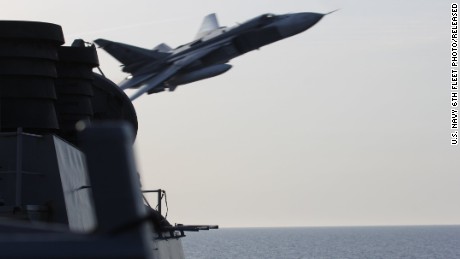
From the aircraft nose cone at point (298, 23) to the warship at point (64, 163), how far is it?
56.6m

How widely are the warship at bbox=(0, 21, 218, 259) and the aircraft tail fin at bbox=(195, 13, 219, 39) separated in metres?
65.6

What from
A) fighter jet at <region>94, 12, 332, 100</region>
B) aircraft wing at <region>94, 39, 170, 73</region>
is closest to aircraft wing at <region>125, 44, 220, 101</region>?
fighter jet at <region>94, 12, 332, 100</region>

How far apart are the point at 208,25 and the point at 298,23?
526 inches

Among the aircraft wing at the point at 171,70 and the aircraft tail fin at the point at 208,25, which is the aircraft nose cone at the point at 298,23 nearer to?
the aircraft wing at the point at 171,70

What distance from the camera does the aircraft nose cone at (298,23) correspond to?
260 ft

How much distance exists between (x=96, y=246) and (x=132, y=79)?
7762 centimetres

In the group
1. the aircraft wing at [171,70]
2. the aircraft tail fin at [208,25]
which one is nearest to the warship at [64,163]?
the aircraft wing at [171,70]

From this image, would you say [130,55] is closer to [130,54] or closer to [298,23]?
[130,54]

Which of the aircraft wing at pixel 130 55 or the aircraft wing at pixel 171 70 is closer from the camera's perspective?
the aircraft wing at pixel 171 70

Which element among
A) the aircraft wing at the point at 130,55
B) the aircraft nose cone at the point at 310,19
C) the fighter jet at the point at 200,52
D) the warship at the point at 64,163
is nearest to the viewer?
the warship at the point at 64,163

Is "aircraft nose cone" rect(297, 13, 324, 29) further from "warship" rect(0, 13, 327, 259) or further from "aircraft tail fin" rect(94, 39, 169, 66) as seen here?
"warship" rect(0, 13, 327, 259)

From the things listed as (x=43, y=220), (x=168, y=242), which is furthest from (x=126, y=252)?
(x=168, y=242)

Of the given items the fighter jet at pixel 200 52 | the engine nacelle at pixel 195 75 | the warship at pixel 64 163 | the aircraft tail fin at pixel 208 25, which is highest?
the aircraft tail fin at pixel 208 25

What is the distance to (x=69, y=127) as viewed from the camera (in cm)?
1752
